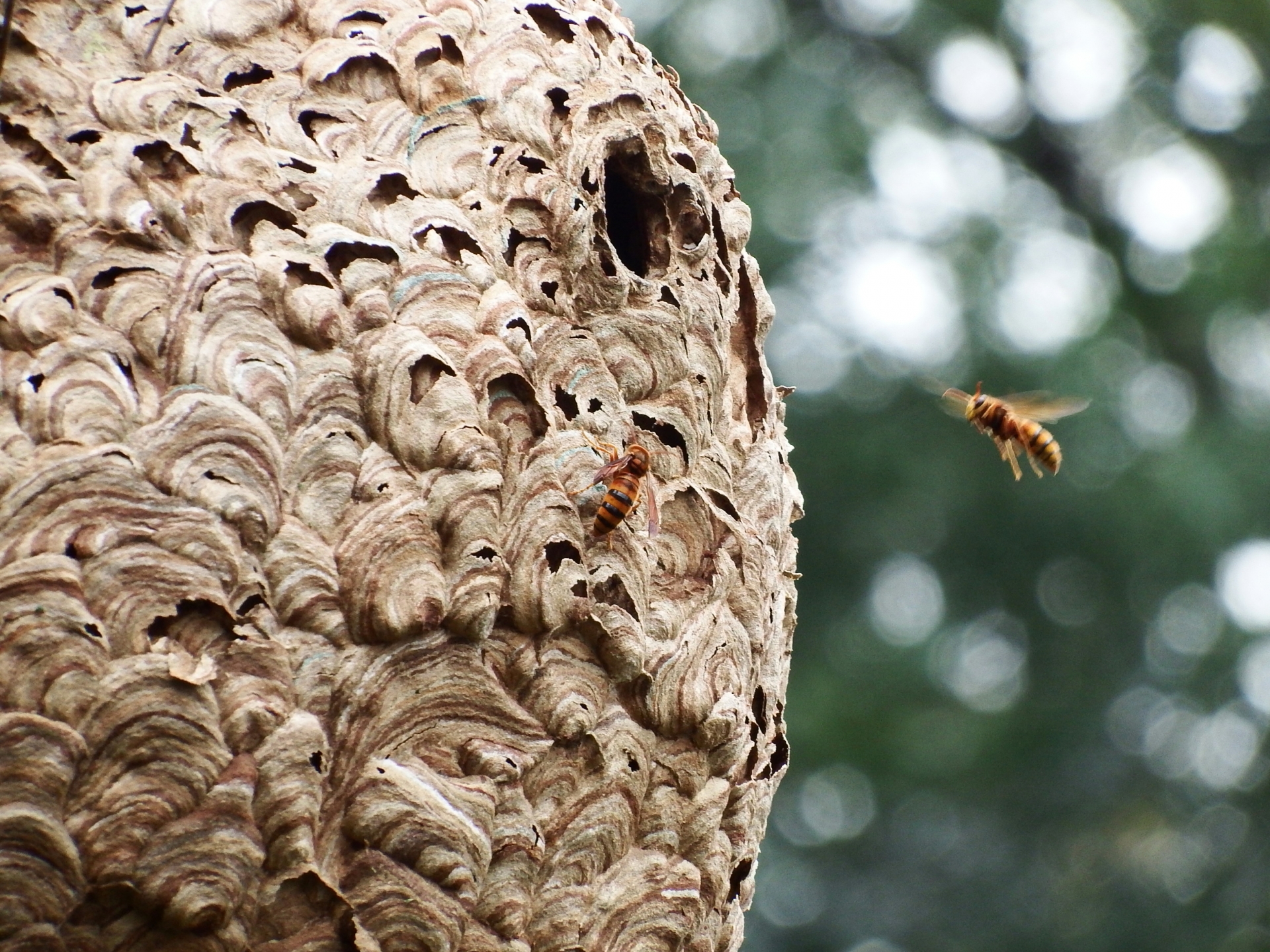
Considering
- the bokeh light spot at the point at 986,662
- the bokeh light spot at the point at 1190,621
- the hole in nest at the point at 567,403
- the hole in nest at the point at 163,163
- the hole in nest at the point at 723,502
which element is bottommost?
the bokeh light spot at the point at 986,662

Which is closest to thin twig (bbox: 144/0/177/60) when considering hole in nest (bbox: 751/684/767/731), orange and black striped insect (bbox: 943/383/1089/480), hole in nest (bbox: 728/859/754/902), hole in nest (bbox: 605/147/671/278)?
hole in nest (bbox: 605/147/671/278)

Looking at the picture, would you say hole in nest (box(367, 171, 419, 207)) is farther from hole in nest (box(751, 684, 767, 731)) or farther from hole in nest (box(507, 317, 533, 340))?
hole in nest (box(751, 684, 767, 731))

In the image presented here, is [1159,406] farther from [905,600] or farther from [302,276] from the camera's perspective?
[302,276]

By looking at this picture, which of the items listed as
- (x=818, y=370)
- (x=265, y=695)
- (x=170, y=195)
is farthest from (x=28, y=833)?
(x=818, y=370)

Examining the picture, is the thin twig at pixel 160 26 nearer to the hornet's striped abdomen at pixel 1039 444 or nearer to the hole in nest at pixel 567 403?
the hole in nest at pixel 567 403

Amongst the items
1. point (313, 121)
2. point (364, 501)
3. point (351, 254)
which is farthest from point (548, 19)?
point (364, 501)

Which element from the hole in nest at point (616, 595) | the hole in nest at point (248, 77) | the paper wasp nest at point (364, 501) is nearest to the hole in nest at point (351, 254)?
the paper wasp nest at point (364, 501)
